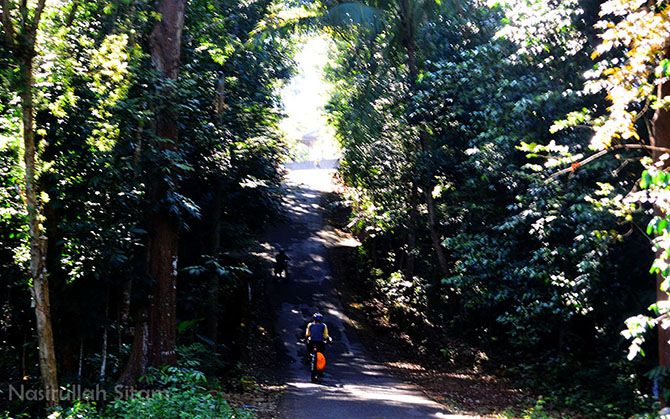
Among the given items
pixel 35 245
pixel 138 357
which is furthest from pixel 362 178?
pixel 35 245

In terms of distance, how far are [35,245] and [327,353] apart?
545 inches

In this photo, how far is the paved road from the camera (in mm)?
12016

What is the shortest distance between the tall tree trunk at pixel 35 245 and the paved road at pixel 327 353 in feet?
15.2

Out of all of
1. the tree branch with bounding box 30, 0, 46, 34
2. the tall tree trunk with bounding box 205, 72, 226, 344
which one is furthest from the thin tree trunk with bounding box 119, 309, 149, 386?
the tree branch with bounding box 30, 0, 46, 34

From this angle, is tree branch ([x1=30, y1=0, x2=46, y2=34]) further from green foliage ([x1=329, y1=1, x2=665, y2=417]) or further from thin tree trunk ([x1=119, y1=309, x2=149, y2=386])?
green foliage ([x1=329, y1=1, x2=665, y2=417])

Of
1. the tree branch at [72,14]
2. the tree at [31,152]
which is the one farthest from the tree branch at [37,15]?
the tree branch at [72,14]

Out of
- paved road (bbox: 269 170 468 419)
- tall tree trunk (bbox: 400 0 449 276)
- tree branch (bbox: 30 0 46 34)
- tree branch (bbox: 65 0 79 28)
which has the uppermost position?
tall tree trunk (bbox: 400 0 449 276)

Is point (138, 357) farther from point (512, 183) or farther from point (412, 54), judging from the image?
point (412, 54)

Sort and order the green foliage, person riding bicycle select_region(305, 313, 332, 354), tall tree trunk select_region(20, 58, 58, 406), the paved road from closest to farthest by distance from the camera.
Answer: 1. tall tree trunk select_region(20, 58, 58, 406)
2. the green foliage
3. the paved road
4. person riding bicycle select_region(305, 313, 332, 354)

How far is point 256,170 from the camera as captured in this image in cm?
1561

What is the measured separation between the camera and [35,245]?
7.71 metres

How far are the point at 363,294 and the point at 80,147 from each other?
758 inches

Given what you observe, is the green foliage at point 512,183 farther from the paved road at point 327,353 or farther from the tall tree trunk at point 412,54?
the paved road at point 327,353

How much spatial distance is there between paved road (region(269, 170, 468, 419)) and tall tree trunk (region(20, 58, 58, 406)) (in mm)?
4639
